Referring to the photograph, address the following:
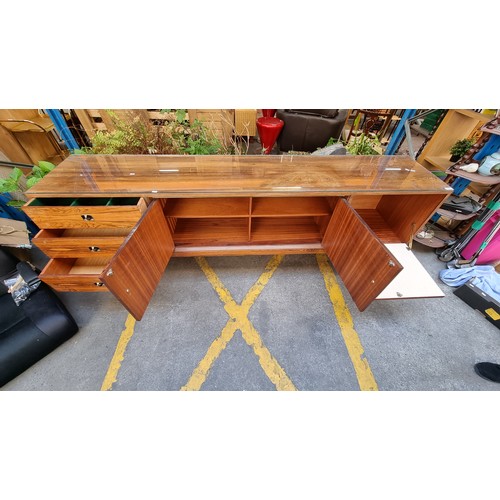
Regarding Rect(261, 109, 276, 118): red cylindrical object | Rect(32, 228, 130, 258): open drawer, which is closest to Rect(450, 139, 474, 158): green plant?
Rect(261, 109, 276, 118): red cylindrical object

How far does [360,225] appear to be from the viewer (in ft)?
4.94

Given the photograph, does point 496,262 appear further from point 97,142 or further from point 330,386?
point 97,142

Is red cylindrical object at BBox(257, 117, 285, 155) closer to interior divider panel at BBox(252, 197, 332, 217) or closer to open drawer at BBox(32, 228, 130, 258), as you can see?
interior divider panel at BBox(252, 197, 332, 217)

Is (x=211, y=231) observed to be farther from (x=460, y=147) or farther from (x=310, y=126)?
(x=310, y=126)

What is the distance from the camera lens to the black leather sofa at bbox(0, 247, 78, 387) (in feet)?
4.95

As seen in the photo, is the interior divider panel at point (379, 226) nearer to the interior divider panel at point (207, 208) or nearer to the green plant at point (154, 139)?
the interior divider panel at point (207, 208)

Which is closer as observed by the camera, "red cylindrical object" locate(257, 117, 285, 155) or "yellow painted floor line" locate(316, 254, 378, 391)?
"yellow painted floor line" locate(316, 254, 378, 391)

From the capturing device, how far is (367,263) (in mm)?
1469

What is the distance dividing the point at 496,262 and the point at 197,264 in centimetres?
→ 293

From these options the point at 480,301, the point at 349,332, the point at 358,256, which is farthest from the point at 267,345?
the point at 480,301

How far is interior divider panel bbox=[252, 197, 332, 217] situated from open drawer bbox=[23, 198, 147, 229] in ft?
2.98

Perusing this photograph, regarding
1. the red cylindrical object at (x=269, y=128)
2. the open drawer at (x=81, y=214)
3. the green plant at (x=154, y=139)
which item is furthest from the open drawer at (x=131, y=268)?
the red cylindrical object at (x=269, y=128)

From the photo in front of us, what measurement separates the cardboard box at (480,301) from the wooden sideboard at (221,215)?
0.71 meters

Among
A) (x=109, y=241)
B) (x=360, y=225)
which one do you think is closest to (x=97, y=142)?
(x=109, y=241)
